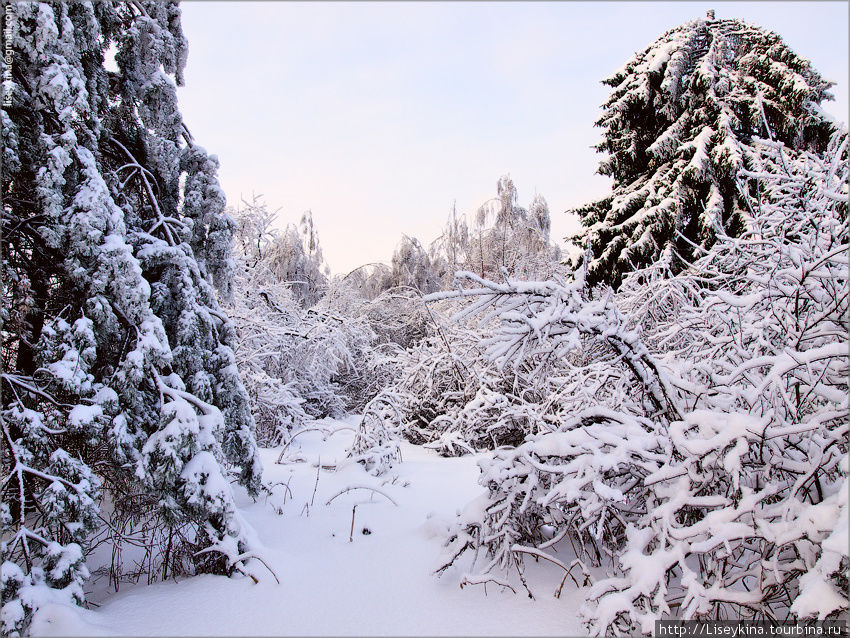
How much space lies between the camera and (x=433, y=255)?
1578 cm

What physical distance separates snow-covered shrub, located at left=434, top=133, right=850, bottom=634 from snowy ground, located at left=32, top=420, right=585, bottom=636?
10.1 inches

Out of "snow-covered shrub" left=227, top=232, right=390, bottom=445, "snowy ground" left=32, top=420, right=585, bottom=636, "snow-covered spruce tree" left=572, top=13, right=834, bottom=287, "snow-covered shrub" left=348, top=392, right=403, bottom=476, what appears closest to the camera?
"snowy ground" left=32, top=420, right=585, bottom=636

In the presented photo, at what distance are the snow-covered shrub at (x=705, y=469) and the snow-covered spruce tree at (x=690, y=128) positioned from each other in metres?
5.60

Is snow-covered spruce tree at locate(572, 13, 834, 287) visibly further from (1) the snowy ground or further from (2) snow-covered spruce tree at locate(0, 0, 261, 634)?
(2) snow-covered spruce tree at locate(0, 0, 261, 634)

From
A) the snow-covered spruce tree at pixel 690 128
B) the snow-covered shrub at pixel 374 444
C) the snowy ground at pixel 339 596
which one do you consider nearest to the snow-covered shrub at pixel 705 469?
the snowy ground at pixel 339 596

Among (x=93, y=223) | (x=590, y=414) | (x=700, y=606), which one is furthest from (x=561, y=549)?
(x=93, y=223)

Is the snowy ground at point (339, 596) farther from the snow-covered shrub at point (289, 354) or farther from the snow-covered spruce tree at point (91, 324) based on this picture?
the snow-covered shrub at point (289, 354)

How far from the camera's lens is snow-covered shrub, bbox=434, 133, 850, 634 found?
6.22 feet

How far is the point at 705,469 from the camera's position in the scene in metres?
2.10

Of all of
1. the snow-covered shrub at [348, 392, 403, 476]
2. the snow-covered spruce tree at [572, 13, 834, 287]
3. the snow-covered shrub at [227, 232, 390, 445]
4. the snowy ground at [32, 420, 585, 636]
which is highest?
the snow-covered spruce tree at [572, 13, 834, 287]

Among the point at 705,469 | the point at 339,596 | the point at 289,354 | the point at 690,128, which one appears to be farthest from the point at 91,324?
the point at 690,128

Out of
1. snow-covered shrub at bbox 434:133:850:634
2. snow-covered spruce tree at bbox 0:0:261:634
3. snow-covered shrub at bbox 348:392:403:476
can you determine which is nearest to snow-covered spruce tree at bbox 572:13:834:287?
snow-covered shrub at bbox 348:392:403:476

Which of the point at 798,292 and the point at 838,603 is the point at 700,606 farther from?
the point at 798,292

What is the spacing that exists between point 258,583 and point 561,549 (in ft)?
6.23
